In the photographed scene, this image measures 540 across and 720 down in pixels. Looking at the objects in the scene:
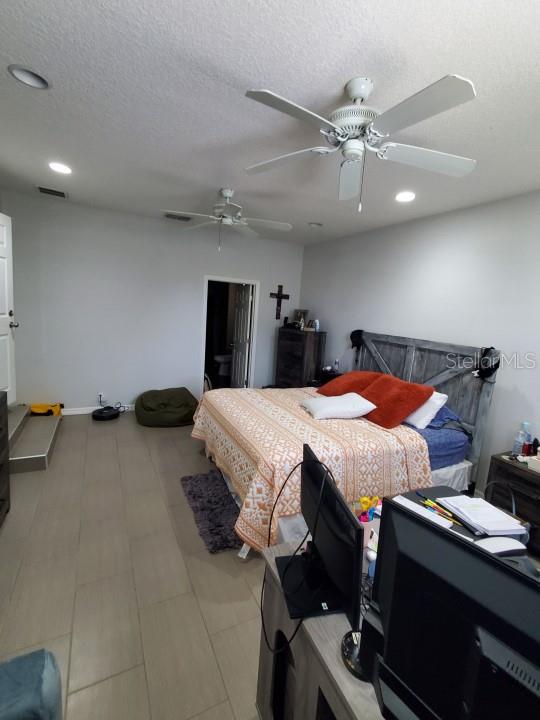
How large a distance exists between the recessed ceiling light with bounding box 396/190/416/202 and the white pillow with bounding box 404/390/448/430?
1.79 metres

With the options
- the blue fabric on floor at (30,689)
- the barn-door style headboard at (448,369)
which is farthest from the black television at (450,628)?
the barn-door style headboard at (448,369)

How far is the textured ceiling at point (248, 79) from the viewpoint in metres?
1.22

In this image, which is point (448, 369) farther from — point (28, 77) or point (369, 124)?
point (28, 77)

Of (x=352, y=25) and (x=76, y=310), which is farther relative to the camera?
(x=76, y=310)

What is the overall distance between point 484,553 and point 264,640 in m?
1.03

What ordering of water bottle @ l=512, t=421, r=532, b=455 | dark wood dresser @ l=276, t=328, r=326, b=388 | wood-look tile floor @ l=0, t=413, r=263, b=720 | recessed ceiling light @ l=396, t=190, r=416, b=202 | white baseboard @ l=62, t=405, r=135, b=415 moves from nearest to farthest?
wood-look tile floor @ l=0, t=413, r=263, b=720 < water bottle @ l=512, t=421, r=532, b=455 < recessed ceiling light @ l=396, t=190, r=416, b=202 < white baseboard @ l=62, t=405, r=135, b=415 < dark wood dresser @ l=276, t=328, r=326, b=388

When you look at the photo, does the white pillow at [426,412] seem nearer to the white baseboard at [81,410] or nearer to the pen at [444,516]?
the pen at [444,516]

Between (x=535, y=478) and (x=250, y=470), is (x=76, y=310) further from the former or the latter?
(x=535, y=478)

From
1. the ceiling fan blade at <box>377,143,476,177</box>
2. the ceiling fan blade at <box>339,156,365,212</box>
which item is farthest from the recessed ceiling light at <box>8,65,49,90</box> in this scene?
the ceiling fan blade at <box>377,143,476,177</box>

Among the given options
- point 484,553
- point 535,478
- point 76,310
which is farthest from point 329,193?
point 76,310

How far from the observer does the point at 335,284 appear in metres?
4.82

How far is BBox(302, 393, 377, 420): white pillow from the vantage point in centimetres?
282

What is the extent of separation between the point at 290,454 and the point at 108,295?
3.49 meters

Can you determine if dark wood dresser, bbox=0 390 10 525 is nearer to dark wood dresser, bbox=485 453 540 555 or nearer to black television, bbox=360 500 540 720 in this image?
black television, bbox=360 500 540 720
